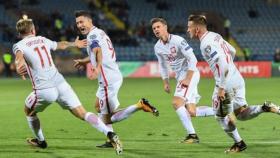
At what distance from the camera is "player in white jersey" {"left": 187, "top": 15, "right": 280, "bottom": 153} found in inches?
337

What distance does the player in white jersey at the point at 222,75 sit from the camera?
28.1 ft

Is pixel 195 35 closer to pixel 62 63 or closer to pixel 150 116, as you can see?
pixel 150 116

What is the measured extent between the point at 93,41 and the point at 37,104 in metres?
1.26

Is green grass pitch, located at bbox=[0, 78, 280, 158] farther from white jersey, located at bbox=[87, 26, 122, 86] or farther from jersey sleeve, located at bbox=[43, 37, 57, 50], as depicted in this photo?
jersey sleeve, located at bbox=[43, 37, 57, 50]

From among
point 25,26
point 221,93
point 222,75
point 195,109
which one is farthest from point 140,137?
point 25,26

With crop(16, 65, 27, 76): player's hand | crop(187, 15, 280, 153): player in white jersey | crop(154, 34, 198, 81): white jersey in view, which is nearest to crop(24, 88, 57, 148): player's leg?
crop(16, 65, 27, 76): player's hand

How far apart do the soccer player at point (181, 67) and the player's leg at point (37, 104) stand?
2.35 meters

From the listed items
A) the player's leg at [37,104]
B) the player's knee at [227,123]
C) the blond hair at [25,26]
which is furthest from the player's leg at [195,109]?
the blond hair at [25,26]

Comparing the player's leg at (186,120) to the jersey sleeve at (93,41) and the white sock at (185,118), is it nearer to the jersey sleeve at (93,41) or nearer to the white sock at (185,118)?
the white sock at (185,118)

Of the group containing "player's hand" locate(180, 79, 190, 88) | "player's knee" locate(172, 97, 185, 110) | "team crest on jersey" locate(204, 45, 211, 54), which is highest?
"team crest on jersey" locate(204, 45, 211, 54)

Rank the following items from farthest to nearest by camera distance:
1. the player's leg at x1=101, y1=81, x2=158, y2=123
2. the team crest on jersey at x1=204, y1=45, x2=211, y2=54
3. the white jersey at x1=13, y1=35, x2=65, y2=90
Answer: the player's leg at x1=101, y1=81, x2=158, y2=123 < the white jersey at x1=13, y1=35, x2=65, y2=90 < the team crest on jersey at x1=204, y1=45, x2=211, y2=54

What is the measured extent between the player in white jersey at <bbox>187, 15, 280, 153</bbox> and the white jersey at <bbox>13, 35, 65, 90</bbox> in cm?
207

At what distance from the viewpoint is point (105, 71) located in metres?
9.95

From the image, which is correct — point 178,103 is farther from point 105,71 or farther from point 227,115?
A: point 227,115
